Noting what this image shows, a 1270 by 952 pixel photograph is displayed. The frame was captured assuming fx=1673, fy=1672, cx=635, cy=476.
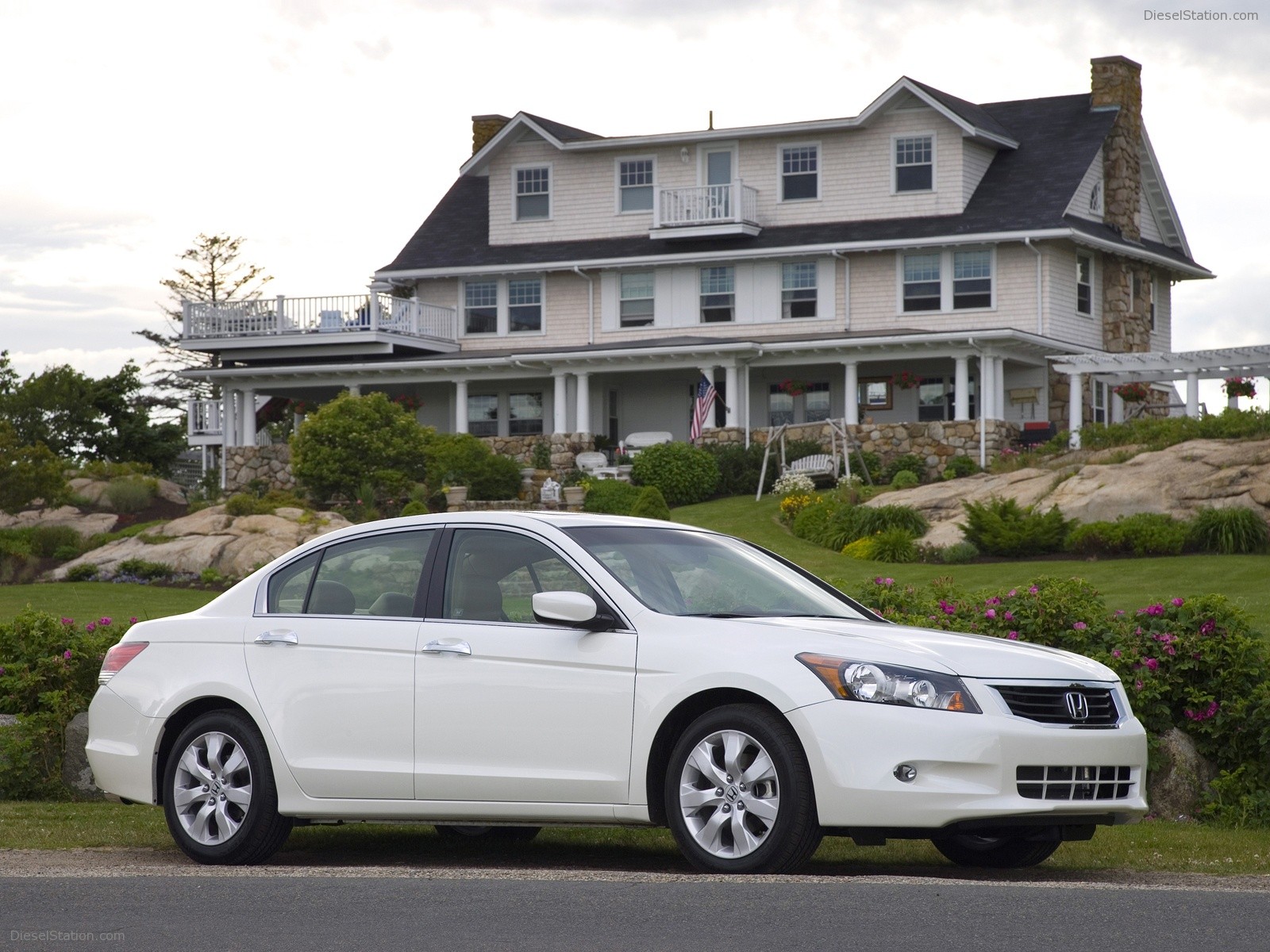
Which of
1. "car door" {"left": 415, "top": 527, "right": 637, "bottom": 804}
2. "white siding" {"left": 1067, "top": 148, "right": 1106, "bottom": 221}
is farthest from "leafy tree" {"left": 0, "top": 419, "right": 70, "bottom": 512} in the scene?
"car door" {"left": 415, "top": 527, "right": 637, "bottom": 804}

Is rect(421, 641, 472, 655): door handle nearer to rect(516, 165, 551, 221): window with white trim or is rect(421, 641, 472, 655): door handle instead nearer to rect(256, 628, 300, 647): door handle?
rect(256, 628, 300, 647): door handle

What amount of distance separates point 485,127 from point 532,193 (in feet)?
15.0

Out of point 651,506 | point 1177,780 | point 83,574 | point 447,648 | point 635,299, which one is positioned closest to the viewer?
point 447,648

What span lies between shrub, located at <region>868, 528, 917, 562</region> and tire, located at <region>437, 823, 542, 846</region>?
14.9 m

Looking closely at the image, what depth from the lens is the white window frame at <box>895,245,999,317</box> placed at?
3588cm

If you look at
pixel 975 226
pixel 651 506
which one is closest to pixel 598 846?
pixel 651 506

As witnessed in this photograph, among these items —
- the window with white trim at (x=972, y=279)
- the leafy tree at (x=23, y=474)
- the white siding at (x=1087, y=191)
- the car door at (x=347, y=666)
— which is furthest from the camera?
the white siding at (x=1087, y=191)

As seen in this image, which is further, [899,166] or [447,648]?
[899,166]

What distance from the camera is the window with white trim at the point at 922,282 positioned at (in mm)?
36500

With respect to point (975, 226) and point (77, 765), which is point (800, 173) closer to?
point (975, 226)

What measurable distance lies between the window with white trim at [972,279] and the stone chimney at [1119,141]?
443 centimetres

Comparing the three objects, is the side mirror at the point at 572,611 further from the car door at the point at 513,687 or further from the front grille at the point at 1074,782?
the front grille at the point at 1074,782

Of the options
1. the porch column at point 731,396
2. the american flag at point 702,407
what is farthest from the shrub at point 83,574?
the porch column at point 731,396

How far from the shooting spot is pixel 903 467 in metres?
33.3
